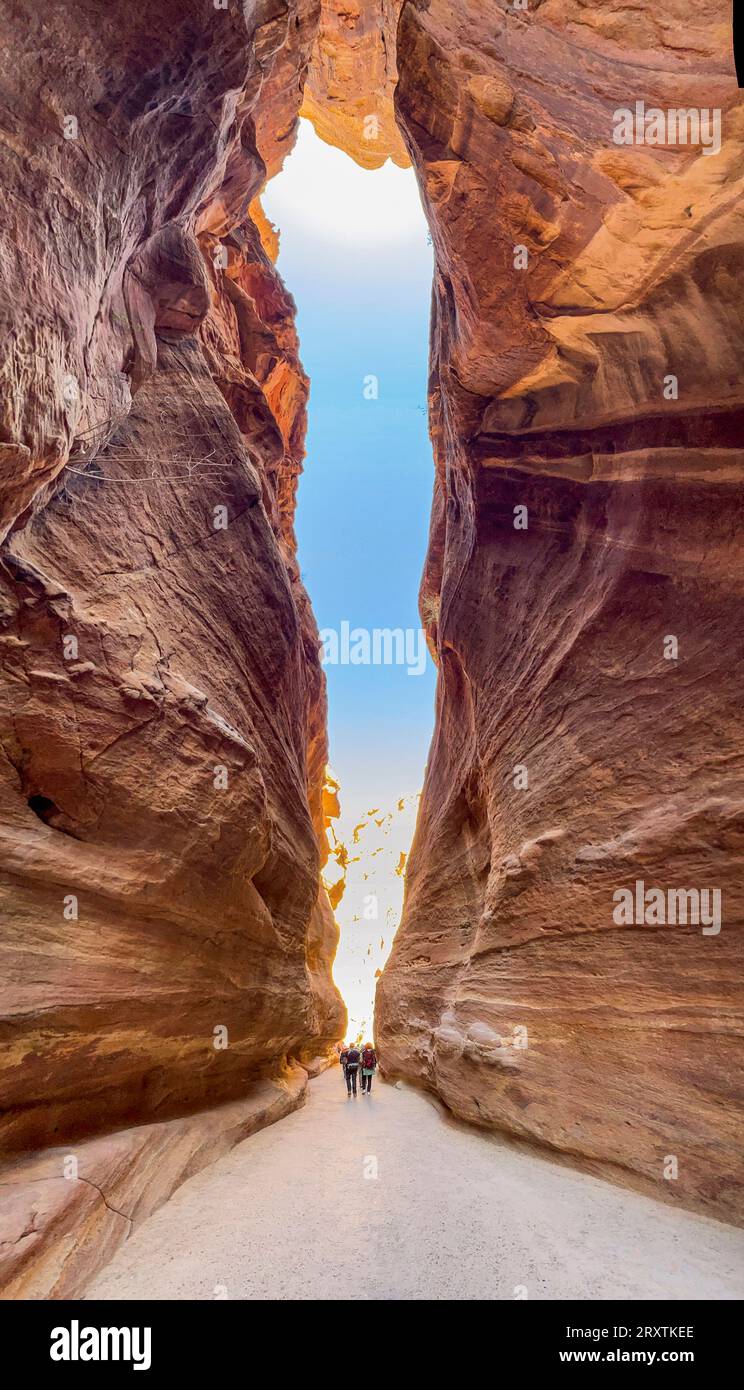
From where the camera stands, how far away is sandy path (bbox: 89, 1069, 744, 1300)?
15.6 feet

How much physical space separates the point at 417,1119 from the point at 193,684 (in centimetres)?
729

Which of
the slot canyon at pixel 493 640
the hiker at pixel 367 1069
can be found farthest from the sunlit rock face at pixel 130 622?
the hiker at pixel 367 1069

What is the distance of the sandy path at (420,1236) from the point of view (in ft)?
15.6

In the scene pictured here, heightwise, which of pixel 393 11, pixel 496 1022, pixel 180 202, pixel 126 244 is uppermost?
pixel 393 11

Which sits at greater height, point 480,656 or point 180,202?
point 180,202

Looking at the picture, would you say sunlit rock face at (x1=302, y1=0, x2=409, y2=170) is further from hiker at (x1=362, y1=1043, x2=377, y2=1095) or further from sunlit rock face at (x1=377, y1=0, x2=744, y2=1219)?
hiker at (x1=362, y1=1043, x2=377, y2=1095)

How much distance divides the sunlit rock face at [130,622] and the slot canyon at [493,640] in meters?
0.04

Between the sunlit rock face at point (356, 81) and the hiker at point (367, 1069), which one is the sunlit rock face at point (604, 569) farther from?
the sunlit rock face at point (356, 81)

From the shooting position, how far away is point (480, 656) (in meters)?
12.8

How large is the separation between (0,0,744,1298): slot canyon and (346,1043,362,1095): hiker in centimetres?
124

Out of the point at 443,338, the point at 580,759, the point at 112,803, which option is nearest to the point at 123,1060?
the point at 112,803

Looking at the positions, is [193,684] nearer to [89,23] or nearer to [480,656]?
[480,656]

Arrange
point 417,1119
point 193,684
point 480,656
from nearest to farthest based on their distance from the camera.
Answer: point 193,684 < point 417,1119 < point 480,656

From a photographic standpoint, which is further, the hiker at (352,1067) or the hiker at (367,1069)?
the hiker at (352,1067)
